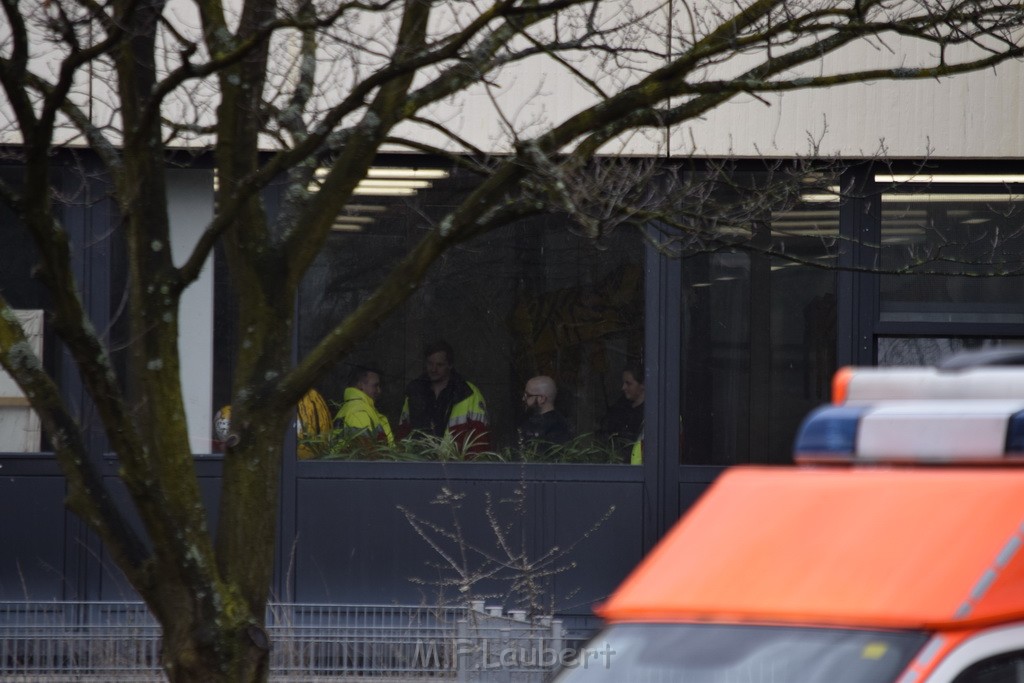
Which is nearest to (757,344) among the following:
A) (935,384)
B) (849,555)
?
(935,384)

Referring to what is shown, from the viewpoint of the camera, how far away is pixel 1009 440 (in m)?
3.29

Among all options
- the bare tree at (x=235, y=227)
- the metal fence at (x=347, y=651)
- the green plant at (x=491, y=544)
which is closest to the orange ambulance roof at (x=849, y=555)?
the bare tree at (x=235, y=227)

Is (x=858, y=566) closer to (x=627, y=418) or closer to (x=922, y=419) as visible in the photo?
(x=922, y=419)

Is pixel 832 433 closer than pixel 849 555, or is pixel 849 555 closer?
pixel 849 555

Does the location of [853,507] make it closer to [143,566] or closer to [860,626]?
[860,626]

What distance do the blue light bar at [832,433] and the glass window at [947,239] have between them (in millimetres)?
7408

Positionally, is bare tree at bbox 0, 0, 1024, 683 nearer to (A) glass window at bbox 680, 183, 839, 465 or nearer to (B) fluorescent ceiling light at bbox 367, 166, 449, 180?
(B) fluorescent ceiling light at bbox 367, 166, 449, 180

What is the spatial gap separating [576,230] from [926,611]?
24.8ft

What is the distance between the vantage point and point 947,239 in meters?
10.7

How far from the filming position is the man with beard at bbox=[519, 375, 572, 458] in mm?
10711

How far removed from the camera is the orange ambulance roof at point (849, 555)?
9.80ft

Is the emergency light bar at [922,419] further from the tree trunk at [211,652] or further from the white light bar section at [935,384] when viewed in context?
the tree trunk at [211,652]

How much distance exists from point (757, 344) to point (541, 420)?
189cm

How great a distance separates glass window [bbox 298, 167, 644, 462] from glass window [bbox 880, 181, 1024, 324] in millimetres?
2121
